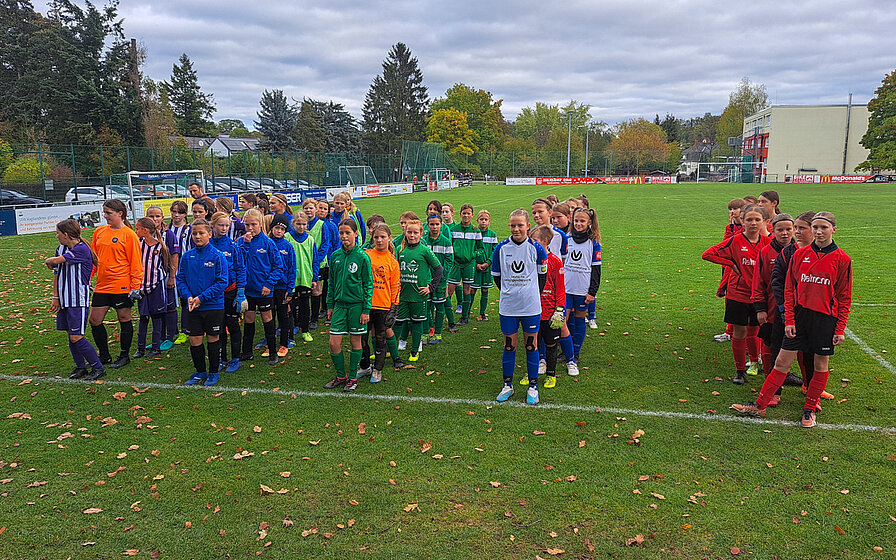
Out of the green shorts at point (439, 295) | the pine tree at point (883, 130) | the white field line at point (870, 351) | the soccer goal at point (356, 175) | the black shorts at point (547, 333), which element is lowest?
the white field line at point (870, 351)

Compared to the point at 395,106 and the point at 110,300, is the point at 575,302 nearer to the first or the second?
the point at 110,300

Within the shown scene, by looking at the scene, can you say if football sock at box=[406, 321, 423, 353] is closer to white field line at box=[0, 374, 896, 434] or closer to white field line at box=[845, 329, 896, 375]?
white field line at box=[0, 374, 896, 434]

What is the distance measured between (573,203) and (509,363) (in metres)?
3.20

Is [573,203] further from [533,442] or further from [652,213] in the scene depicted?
[652,213]

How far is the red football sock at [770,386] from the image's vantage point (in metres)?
5.46

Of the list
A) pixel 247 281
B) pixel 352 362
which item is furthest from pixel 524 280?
pixel 247 281

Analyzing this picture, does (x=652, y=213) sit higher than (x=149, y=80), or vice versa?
(x=149, y=80)

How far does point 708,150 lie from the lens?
106m

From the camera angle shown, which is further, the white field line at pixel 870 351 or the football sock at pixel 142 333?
the football sock at pixel 142 333

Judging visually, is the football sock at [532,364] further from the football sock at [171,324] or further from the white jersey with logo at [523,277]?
the football sock at [171,324]

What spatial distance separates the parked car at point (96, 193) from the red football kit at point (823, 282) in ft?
91.5

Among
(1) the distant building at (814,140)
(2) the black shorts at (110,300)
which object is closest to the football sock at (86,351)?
(2) the black shorts at (110,300)

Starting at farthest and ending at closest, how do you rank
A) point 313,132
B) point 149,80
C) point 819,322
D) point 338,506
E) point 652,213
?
point 313,132, point 149,80, point 652,213, point 819,322, point 338,506

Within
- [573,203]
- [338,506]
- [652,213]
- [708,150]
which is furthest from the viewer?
[708,150]
